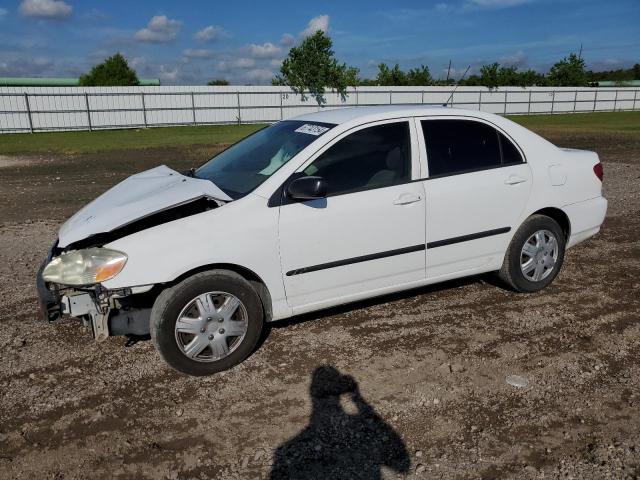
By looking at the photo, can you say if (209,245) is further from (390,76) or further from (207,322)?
(390,76)

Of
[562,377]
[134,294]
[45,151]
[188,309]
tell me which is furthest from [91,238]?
[45,151]

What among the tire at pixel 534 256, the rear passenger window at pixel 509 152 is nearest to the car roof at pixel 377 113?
the rear passenger window at pixel 509 152

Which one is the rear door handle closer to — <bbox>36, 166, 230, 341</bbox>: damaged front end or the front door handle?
the front door handle

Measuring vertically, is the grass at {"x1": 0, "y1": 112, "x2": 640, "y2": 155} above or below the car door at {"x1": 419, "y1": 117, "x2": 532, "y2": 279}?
below

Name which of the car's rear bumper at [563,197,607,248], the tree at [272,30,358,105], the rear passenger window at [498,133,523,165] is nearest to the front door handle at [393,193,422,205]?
the rear passenger window at [498,133,523,165]

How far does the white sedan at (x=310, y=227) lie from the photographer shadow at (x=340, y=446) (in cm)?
86

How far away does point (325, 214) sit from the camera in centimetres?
396

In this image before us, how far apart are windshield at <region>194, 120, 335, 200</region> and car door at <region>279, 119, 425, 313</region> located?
266 millimetres

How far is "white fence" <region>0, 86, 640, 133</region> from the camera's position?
97.8ft

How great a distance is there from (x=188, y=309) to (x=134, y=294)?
359 millimetres

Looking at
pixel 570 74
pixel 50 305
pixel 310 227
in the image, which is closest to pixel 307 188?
pixel 310 227

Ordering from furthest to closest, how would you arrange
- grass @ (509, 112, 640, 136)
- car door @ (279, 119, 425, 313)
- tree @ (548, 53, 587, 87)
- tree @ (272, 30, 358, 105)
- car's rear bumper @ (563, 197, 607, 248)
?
1. tree @ (548, 53, 587, 87)
2. tree @ (272, 30, 358, 105)
3. grass @ (509, 112, 640, 136)
4. car's rear bumper @ (563, 197, 607, 248)
5. car door @ (279, 119, 425, 313)

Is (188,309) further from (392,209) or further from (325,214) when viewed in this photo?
(392,209)

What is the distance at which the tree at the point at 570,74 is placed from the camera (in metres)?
59.7
